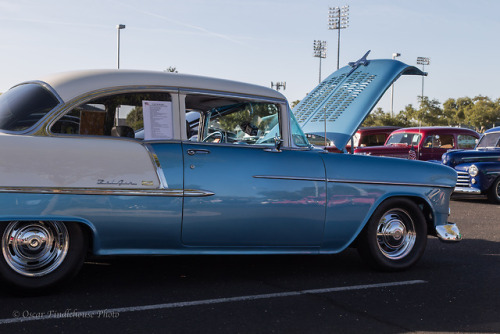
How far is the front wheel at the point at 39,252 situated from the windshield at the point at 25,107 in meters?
0.74

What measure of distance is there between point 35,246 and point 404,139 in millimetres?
14400

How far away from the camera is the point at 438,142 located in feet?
57.3

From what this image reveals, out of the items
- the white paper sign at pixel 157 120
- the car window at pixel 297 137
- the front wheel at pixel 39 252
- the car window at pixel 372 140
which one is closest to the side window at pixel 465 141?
the car window at pixel 372 140

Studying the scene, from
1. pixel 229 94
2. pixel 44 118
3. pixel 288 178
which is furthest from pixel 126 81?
pixel 288 178

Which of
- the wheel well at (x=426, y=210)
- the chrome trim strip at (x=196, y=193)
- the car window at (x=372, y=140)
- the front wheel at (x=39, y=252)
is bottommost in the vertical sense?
the front wheel at (x=39, y=252)

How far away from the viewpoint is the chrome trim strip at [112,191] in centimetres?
448

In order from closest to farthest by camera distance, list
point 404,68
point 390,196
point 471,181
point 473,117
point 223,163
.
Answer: point 223,163, point 390,196, point 404,68, point 471,181, point 473,117

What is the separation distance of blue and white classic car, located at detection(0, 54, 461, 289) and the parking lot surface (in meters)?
0.30

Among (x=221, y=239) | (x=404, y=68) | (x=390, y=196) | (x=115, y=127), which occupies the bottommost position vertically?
(x=221, y=239)

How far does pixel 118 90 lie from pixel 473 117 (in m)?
95.6

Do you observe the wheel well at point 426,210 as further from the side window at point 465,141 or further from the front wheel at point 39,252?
the side window at point 465,141

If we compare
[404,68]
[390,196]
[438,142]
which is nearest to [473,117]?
[438,142]

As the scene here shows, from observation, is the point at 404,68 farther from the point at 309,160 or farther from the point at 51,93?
the point at 51,93

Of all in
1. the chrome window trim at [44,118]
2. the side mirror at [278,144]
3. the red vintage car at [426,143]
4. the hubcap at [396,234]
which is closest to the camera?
the chrome window trim at [44,118]
